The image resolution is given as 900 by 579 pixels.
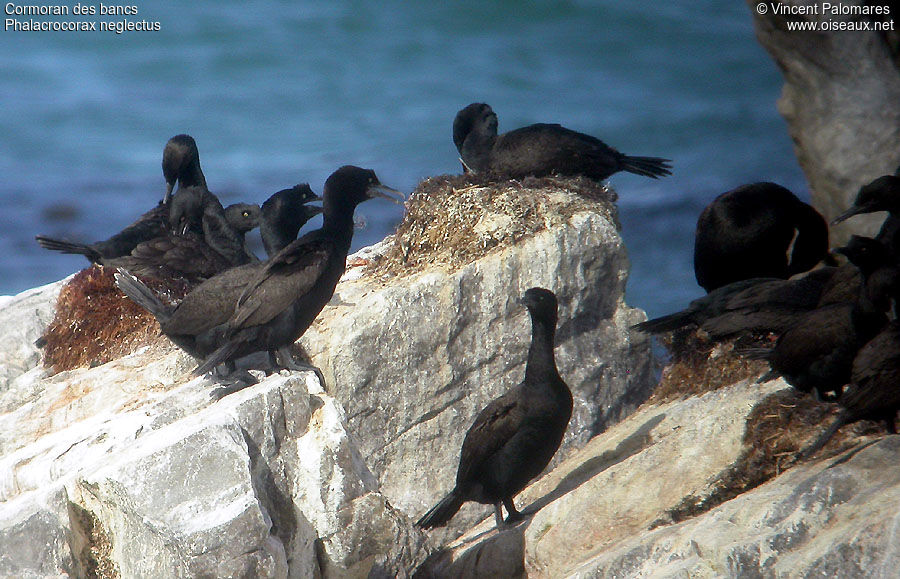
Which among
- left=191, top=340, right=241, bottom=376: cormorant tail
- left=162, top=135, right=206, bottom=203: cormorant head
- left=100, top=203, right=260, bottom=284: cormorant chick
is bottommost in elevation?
left=191, top=340, right=241, bottom=376: cormorant tail

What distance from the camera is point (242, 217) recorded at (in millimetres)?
9102

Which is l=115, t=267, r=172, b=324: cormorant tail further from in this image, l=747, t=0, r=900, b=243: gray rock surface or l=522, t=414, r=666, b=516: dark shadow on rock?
l=747, t=0, r=900, b=243: gray rock surface

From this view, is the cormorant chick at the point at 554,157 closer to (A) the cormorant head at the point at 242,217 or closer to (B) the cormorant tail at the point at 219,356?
(A) the cormorant head at the point at 242,217

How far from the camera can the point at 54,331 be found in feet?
26.9

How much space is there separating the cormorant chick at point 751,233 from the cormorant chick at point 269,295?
125 inches

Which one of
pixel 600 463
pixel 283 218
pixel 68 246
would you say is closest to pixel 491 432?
pixel 600 463

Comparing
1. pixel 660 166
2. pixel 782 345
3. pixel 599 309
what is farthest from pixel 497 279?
pixel 660 166

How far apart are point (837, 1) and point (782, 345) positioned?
396cm

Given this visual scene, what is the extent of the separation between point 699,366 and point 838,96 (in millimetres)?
3557

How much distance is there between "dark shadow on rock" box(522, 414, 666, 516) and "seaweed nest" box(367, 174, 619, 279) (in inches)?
73.1

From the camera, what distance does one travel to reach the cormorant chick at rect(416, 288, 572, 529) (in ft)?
21.1

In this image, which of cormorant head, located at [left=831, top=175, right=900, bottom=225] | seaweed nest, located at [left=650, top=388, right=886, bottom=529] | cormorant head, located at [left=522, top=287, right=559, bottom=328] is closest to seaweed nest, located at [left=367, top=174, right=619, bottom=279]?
cormorant head, located at [left=522, top=287, right=559, bottom=328]

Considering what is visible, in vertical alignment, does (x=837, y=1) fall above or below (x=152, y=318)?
above

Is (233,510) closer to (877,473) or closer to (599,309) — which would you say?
(877,473)
